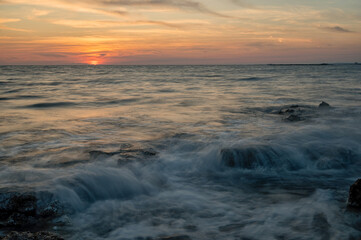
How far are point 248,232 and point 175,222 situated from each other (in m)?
0.90

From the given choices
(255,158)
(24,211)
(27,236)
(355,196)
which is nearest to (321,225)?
(355,196)

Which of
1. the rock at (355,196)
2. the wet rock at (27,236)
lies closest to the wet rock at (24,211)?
the wet rock at (27,236)

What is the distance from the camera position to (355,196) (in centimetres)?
386

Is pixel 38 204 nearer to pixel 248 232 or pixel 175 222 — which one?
pixel 175 222

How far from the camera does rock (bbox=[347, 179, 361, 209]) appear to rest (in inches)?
147

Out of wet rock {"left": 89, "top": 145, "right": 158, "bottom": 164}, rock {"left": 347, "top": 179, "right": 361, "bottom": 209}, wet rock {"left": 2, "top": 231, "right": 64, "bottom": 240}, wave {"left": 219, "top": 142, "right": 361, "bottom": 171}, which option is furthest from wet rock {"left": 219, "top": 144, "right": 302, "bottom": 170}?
wet rock {"left": 2, "top": 231, "right": 64, "bottom": 240}

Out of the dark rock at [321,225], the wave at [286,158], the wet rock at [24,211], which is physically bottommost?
the dark rock at [321,225]

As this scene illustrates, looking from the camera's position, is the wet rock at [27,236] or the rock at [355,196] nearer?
the wet rock at [27,236]

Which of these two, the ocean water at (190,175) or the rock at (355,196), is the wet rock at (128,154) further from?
the rock at (355,196)

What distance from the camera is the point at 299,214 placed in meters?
3.98

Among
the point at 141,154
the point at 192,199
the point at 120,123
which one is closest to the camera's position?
the point at 192,199

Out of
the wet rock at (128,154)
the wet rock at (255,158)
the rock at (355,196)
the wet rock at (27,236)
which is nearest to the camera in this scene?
the wet rock at (27,236)

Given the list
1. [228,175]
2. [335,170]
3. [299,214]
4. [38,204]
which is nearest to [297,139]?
[335,170]

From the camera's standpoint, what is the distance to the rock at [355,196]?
3.75m
